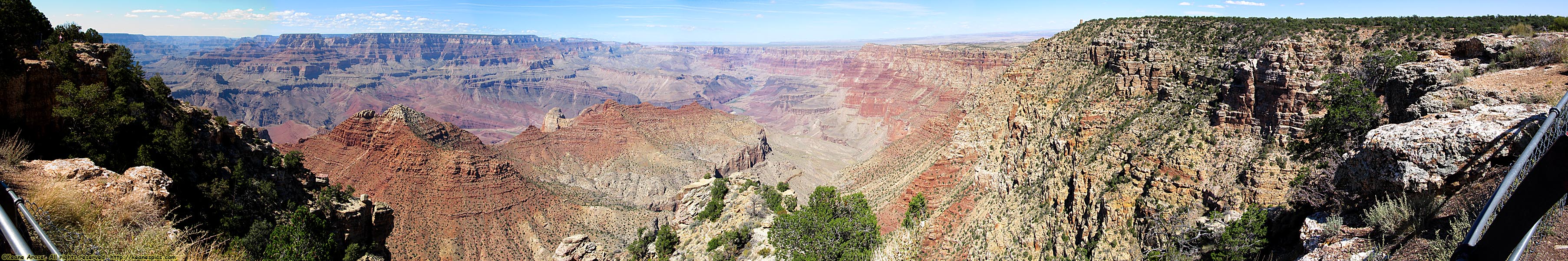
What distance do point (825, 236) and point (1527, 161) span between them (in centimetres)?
2088

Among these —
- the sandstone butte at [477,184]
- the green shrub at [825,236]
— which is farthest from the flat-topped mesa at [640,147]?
the green shrub at [825,236]

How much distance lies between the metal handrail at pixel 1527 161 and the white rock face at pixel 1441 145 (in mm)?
1511

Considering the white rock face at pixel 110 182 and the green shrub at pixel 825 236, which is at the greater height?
the white rock face at pixel 110 182

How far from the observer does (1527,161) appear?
23.1 ft

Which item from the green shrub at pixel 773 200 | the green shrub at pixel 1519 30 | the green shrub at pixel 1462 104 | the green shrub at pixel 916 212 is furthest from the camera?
the green shrub at pixel 773 200

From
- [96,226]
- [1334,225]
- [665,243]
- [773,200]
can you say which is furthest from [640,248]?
[1334,225]

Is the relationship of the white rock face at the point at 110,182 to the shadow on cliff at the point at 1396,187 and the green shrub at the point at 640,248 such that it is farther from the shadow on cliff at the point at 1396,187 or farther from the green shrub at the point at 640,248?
the shadow on cliff at the point at 1396,187

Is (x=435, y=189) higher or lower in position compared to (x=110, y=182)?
lower

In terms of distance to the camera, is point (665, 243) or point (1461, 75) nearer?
point (1461, 75)

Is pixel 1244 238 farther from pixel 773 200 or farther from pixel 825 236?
pixel 773 200

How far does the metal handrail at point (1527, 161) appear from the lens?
6.46 metres

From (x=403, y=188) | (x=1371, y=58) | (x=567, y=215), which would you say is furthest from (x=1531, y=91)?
(x=403, y=188)

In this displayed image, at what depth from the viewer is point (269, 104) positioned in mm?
189500

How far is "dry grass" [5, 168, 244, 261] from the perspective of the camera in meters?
9.14
